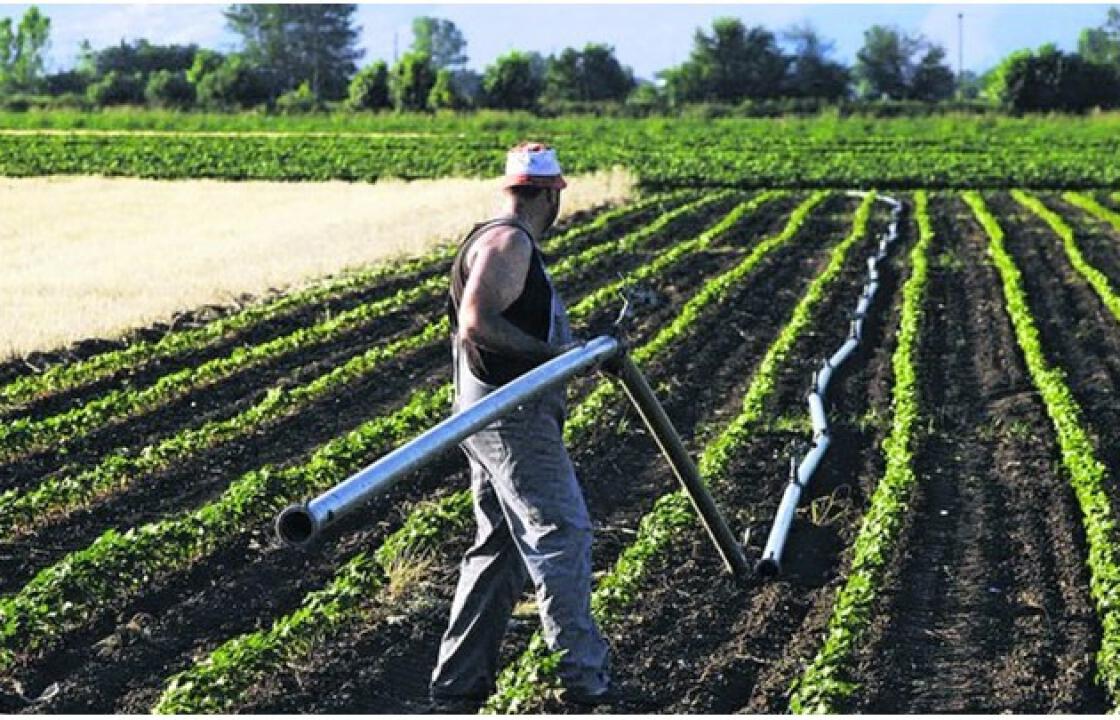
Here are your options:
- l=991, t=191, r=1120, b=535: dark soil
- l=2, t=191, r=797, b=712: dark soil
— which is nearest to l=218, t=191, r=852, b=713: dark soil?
l=2, t=191, r=797, b=712: dark soil

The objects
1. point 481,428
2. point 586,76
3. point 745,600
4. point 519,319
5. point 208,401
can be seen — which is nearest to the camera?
point 481,428

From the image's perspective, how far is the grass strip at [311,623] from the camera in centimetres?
627

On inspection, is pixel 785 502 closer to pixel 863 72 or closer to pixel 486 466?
pixel 486 466

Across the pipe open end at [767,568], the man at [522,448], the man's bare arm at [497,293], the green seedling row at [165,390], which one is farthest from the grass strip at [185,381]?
the man's bare arm at [497,293]

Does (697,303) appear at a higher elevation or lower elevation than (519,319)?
lower

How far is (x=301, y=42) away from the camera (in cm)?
10575

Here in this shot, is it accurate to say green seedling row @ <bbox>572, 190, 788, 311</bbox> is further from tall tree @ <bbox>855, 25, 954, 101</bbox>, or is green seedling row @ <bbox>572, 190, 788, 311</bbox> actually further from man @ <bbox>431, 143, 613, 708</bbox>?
tall tree @ <bbox>855, 25, 954, 101</bbox>

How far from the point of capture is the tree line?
209ft

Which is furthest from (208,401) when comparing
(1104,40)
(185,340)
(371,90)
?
(1104,40)

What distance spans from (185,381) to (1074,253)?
480 inches

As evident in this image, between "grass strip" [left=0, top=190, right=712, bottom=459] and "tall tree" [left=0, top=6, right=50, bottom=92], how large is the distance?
9496 centimetres

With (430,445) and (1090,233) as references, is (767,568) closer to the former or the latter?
(430,445)

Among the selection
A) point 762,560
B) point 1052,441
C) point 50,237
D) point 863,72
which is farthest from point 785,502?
point 863,72

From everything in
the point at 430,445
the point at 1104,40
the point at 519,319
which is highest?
the point at 1104,40
